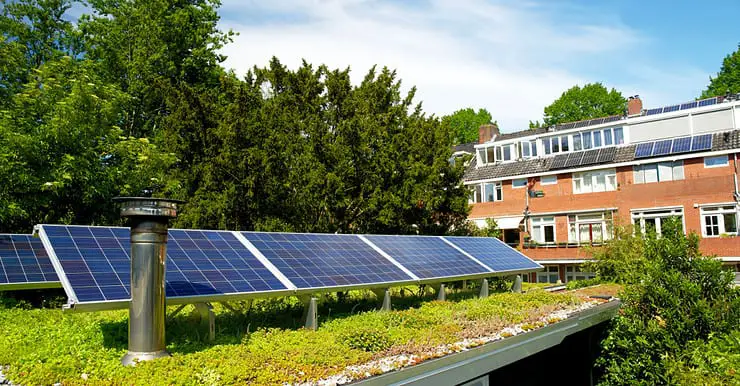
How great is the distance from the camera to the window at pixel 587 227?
3938 cm

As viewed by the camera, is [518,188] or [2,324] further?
[518,188]

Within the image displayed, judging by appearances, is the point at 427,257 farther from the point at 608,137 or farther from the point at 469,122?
the point at 469,122

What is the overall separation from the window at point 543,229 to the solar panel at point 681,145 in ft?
32.3

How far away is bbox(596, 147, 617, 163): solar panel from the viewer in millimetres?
40406

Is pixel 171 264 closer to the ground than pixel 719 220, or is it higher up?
closer to the ground

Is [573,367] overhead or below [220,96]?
below

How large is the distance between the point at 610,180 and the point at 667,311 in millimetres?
29344

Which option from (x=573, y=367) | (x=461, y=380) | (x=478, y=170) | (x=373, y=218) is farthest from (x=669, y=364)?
(x=478, y=170)

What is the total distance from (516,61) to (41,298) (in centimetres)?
1952

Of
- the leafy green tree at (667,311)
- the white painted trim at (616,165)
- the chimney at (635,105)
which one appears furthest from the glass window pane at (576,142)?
the leafy green tree at (667,311)

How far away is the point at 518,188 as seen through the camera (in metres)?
44.9

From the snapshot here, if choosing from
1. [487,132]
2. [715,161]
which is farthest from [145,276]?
[487,132]

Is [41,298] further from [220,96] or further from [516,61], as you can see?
[516,61]

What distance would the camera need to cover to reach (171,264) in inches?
384
